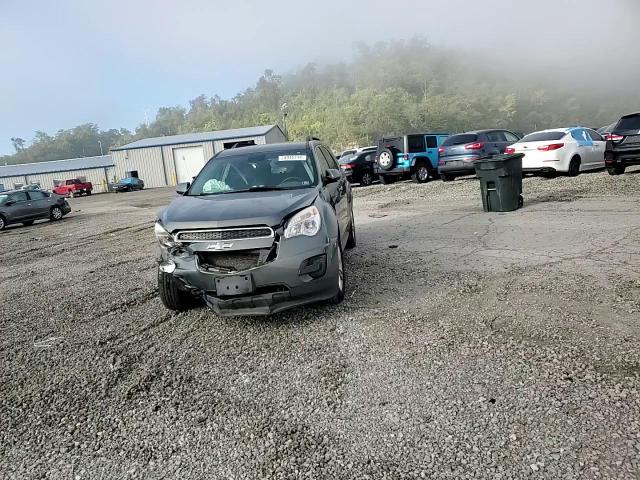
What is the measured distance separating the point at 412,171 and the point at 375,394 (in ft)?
→ 50.5

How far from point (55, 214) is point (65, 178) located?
131 feet

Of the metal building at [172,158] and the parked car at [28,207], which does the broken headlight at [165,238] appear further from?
the metal building at [172,158]

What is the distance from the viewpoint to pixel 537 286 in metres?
4.73

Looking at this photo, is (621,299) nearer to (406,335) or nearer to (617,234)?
(406,335)

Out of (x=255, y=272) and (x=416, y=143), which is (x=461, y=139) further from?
(x=255, y=272)

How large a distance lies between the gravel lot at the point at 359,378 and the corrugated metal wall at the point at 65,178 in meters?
52.1

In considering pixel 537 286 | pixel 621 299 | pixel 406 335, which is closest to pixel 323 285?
pixel 406 335

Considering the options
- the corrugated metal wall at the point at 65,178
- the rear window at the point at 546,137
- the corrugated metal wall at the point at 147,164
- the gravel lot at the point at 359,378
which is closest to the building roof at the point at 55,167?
the corrugated metal wall at the point at 65,178

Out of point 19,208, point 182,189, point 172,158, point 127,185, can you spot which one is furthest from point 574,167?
point 172,158

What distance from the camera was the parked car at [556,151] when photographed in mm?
12898

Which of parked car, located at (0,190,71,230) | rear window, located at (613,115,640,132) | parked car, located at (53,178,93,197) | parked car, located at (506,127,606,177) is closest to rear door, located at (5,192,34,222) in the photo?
parked car, located at (0,190,71,230)

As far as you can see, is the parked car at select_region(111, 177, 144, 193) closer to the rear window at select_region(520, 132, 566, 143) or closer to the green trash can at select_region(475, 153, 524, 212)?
the rear window at select_region(520, 132, 566, 143)

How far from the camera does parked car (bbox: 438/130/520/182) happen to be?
14.7 m

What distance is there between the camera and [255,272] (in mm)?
3877
